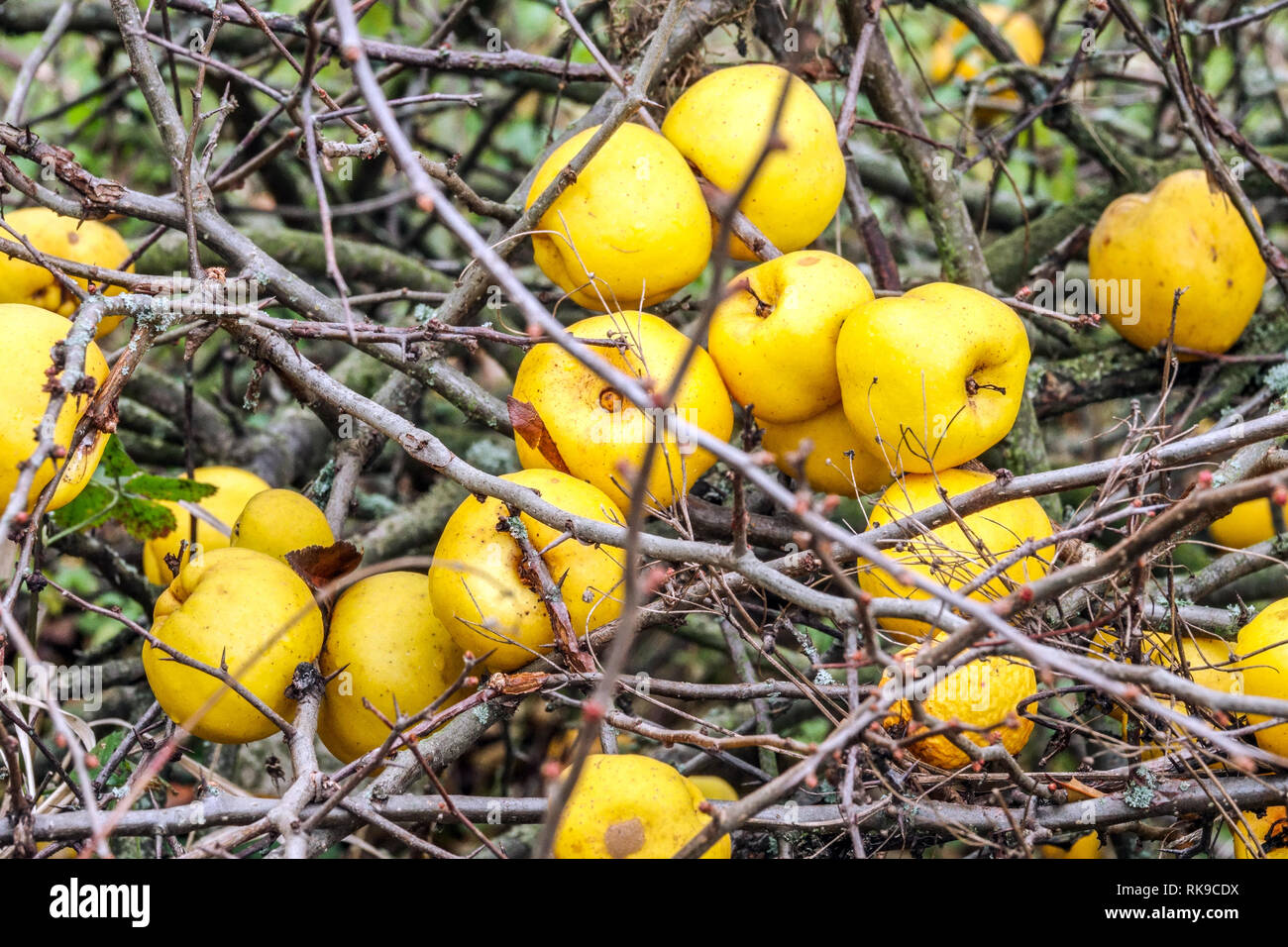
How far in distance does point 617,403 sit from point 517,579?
330mm

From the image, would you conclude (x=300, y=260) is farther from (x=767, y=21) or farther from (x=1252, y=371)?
(x=1252, y=371)

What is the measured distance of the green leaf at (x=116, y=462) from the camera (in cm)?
195

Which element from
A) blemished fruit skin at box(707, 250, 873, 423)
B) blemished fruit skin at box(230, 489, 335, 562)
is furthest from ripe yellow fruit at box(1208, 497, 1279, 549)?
blemished fruit skin at box(230, 489, 335, 562)

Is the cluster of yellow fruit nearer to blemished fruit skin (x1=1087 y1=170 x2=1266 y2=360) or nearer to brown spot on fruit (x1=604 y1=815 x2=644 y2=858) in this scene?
brown spot on fruit (x1=604 y1=815 x2=644 y2=858)

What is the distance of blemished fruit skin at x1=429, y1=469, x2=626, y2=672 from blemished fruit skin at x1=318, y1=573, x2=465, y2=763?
0.07m

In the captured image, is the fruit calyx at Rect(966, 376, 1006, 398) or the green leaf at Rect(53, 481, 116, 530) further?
the green leaf at Rect(53, 481, 116, 530)

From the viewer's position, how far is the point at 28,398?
144 centimetres

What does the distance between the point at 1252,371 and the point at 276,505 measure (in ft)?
6.62

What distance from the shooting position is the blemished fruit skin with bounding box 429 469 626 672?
5.08ft

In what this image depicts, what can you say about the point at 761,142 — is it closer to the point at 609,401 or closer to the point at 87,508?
the point at 609,401

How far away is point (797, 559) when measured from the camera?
57.0 inches

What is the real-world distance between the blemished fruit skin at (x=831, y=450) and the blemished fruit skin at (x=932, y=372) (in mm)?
148

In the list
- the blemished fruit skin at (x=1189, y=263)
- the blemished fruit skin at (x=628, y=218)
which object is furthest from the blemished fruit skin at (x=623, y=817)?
the blemished fruit skin at (x=1189, y=263)
